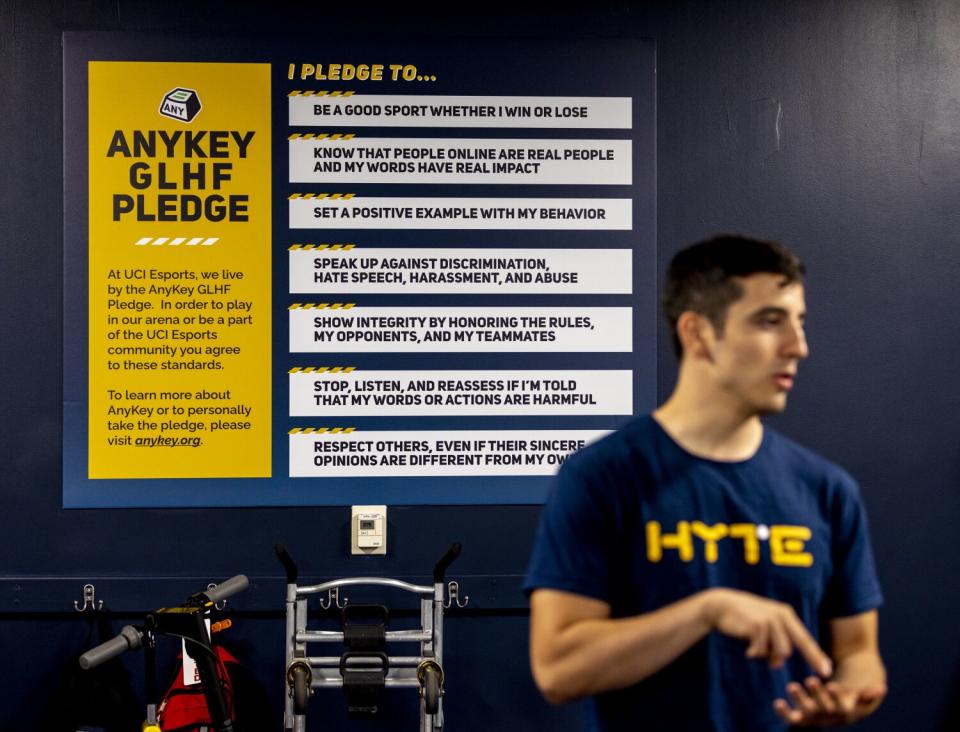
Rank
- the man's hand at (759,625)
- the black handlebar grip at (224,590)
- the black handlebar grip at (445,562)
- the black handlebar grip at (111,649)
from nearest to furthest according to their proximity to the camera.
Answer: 1. the man's hand at (759,625)
2. the black handlebar grip at (111,649)
3. the black handlebar grip at (224,590)
4. the black handlebar grip at (445,562)

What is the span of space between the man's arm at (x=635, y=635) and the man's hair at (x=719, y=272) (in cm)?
41

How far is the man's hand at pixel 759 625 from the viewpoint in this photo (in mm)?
1146

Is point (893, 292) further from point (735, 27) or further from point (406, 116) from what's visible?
point (406, 116)

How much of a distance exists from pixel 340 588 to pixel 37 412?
3.66 ft

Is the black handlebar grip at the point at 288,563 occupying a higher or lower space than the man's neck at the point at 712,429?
lower

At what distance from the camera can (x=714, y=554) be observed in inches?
51.2

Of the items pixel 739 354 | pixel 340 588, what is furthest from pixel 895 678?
pixel 739 354

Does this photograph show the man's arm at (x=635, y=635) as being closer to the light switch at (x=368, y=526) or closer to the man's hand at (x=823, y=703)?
the man's hand at (x=823, y=703)

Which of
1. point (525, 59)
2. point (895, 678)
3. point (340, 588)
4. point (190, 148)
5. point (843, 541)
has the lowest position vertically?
point (895, 678)

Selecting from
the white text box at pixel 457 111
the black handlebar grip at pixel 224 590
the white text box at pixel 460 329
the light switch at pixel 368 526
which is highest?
the white text box at pixel 457 111

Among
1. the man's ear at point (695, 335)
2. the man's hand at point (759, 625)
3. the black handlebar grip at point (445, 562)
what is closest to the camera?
the man's hand at point (759, 625)

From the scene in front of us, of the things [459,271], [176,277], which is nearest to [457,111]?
[459,271]

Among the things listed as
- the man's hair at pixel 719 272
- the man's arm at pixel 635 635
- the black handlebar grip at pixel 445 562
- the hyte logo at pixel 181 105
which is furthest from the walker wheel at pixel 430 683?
the hyte logo at pixel 181 105

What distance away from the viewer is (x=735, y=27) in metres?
3.13
